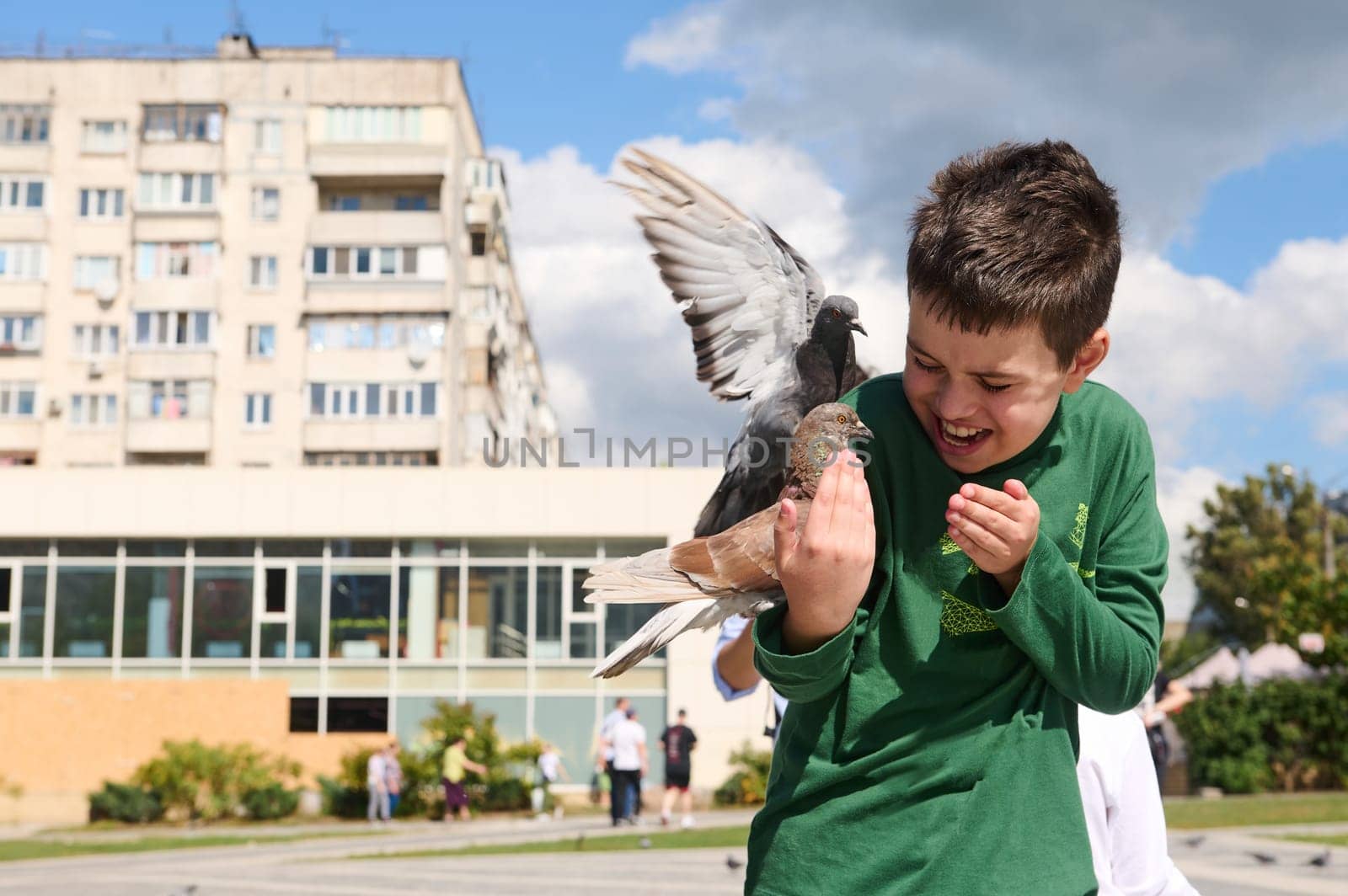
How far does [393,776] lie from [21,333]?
31.5 metres

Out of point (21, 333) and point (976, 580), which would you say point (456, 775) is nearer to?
point (976, 580)

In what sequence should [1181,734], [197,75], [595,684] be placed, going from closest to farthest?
[1181,734] → [595,684] → [197,75]

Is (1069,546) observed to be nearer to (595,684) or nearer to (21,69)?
(595,684)

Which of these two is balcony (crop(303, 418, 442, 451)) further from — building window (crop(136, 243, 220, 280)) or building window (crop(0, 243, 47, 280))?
building window (crop(0, 243, 47, 280))

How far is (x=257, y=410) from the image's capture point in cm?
4784

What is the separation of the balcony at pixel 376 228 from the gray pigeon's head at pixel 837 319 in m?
44.6

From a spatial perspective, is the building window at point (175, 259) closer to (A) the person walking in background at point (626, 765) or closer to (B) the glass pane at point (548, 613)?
(B) the glass pane at point (548, 613)

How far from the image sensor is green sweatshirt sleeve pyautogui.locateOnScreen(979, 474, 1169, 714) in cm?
197

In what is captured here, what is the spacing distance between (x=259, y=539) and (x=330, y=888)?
22379 mm

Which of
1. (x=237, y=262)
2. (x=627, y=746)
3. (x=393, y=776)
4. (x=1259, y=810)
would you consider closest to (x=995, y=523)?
(x=1259, y=810)

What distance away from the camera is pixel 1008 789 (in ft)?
6.70

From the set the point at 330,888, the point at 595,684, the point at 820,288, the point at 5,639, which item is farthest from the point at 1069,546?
the point at 5,639

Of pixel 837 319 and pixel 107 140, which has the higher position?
pixel 107 140

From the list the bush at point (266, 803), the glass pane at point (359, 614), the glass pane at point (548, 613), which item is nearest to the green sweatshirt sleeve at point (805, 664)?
the bush at point (266, 803)
